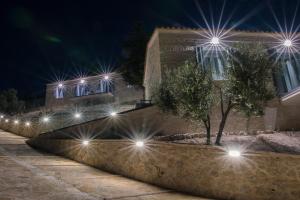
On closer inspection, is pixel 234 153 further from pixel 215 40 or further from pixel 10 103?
pixel 10 103

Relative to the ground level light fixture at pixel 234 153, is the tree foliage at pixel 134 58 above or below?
above

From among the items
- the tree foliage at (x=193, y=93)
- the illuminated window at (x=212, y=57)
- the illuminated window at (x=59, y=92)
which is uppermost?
the illuminated window at (x=59, y=92)

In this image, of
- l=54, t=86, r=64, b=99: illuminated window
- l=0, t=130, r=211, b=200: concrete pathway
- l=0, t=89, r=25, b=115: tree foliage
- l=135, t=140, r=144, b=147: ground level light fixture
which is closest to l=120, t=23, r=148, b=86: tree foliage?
l=54, t=86, r=64, b=99: illuminated window

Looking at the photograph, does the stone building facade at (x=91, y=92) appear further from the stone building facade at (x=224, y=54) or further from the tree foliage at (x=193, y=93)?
the tree foliage at (x=193, y=93)

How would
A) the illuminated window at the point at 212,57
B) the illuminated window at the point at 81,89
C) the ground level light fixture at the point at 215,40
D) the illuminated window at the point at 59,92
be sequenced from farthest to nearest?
the illuminated window at the point at 59,92 → the illuminated window at the point at 81,89 → the ground level light fixture at the point at 215,40 → the illuminated window at the point at 212,57

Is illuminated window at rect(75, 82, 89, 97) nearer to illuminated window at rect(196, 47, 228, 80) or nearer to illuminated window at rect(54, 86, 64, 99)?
illuminated window at rect(54, 86, 64, 99)

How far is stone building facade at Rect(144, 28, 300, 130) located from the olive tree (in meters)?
4.25

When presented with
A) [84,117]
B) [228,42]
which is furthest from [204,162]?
[84,117]

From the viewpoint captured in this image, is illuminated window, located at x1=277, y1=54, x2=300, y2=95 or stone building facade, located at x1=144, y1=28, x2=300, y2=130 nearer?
stone building facade, located at x1=144, y1=28, x2=300, y2=130

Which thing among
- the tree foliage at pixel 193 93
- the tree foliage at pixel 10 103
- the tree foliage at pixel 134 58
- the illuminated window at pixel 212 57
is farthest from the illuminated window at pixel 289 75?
the tree foliage at pixel 10 103

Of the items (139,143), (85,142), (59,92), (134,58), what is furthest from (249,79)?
(59,92)

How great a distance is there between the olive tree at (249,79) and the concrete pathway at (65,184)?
579 centimetres

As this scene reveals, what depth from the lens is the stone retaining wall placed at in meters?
7.86

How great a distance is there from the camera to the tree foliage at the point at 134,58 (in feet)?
96.4
